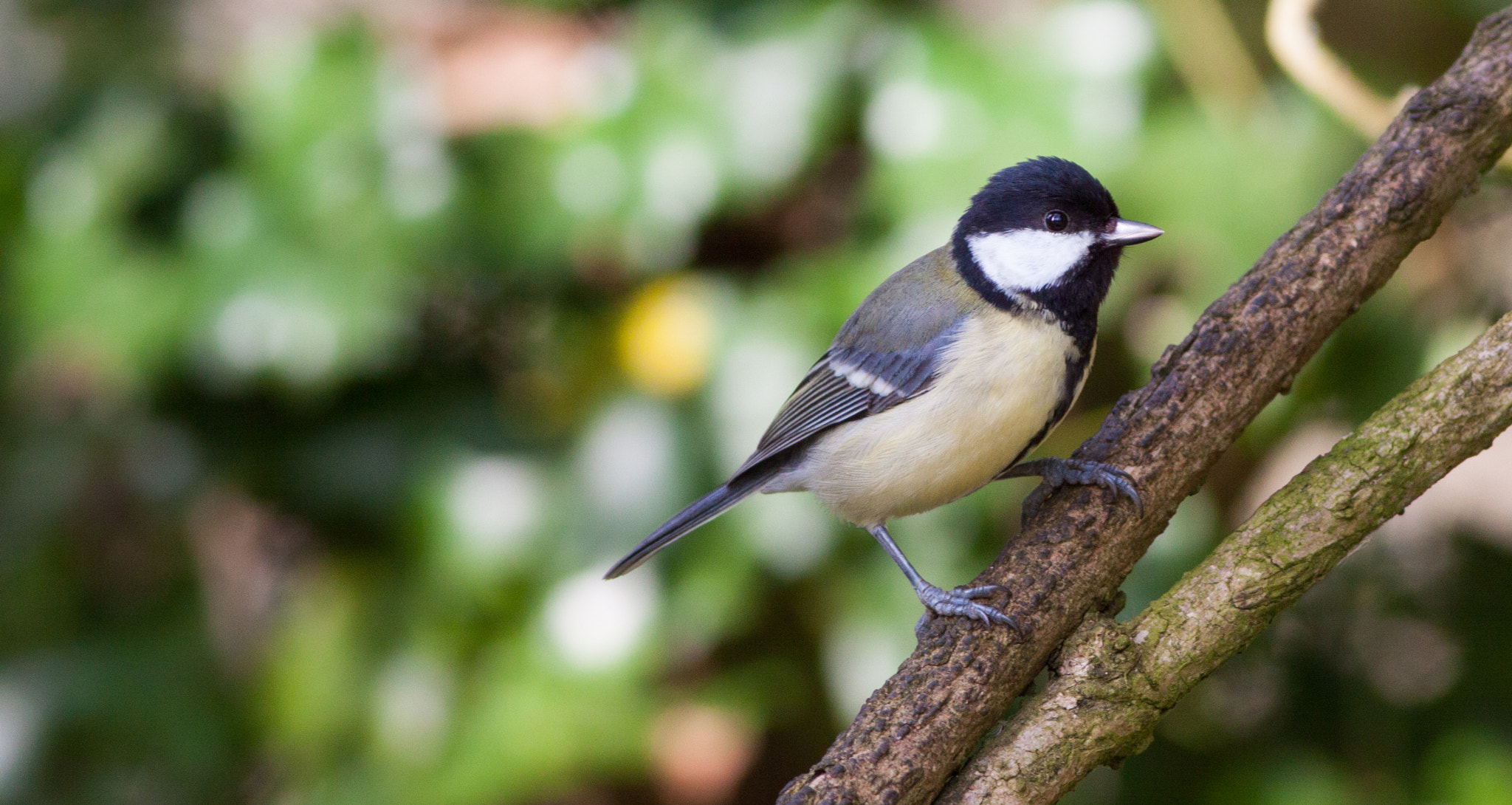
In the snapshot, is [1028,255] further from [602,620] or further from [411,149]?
[411,149]

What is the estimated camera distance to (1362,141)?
1529mm

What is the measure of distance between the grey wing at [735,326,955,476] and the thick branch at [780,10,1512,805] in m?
0.27

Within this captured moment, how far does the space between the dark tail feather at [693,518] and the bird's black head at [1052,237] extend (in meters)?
0.37

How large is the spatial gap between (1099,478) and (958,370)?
0.26 m

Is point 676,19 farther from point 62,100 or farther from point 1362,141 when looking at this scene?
point 62,100

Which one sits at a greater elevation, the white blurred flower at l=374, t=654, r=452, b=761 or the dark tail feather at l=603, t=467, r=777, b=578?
the white blurred flower at l=374, t=654, r=452, b=761

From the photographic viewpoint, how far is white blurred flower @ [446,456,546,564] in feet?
5.34

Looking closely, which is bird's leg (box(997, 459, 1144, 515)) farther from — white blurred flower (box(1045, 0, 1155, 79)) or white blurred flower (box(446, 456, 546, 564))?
white blurred flower (box(446, 456, 546, 564))

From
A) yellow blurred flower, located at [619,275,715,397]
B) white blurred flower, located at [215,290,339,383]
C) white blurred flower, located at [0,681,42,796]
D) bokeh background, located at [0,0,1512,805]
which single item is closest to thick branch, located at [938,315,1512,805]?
bokeh background, located at [0,0,1512,805]

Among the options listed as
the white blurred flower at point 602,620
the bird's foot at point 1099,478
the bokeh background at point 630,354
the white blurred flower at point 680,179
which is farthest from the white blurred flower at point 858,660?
the white blurred flower at point 680,179

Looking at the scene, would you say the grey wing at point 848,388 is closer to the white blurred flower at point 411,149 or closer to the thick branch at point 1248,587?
the thick branch at point 1248,587

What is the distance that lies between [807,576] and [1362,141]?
90 cm

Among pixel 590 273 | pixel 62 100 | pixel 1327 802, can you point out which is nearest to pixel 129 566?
pixel 62 100

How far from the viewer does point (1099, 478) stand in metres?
1.16
